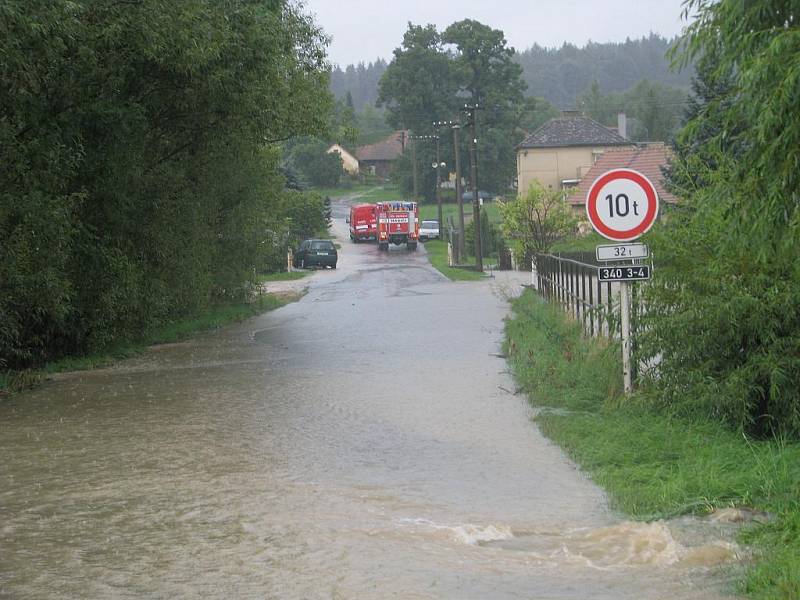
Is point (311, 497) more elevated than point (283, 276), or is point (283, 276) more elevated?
point (311, 497)

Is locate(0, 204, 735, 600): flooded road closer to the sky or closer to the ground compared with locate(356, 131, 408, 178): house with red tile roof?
closer to the ground

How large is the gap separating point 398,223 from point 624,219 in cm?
5967

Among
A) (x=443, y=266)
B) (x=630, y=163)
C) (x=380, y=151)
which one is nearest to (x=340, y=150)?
(x=380, y=151)

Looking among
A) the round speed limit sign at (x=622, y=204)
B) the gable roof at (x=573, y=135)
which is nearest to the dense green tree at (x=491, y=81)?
the gable roof at (x=573, y=135)

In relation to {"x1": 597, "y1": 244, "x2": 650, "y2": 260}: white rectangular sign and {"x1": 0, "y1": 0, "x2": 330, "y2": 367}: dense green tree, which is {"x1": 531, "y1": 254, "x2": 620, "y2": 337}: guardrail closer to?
{"x1": 597, "y1": 244, "x2": 650, "y2": 260}: white rectangular sign

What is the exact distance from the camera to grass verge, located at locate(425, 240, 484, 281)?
150ft

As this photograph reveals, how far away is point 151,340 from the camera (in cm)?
2177

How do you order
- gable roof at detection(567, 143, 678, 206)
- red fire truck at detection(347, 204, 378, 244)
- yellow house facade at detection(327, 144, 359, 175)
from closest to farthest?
gable roof at detection(567, 143, 678, 206)
red fire truck at detection(347, 204, 378, 244)
yellow house facade at detection(327, 144, 359, 175)

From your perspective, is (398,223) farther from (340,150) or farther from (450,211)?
(340,150)

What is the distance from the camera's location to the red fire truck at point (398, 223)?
231 feet

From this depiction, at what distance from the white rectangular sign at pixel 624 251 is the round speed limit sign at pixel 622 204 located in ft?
0.32

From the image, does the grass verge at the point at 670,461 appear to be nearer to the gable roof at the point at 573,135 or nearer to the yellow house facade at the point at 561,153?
the gable roof at the point at 573,135

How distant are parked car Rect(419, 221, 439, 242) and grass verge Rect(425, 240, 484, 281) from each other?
74 centimetres

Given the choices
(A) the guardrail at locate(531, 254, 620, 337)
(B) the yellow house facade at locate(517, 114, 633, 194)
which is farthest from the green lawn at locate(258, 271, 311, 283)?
(B) the yellow house facade at locate(517, 114, 633, 194)
